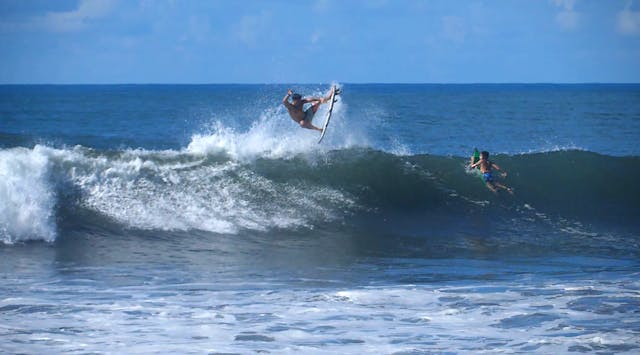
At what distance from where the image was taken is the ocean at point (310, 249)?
9.12 meters

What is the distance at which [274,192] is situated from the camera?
59.3 feet

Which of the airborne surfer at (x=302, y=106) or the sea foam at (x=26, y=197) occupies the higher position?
the airborne surfer at (x=302, y=106)

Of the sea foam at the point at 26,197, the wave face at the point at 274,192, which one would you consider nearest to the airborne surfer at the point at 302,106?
the wave face at the point at 274,192

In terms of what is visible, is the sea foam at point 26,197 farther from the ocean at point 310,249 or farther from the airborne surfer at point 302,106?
the airborne surfer at point 302,106

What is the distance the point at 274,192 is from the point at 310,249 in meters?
3.71

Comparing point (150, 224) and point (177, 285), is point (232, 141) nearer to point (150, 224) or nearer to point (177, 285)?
point (150, 224)

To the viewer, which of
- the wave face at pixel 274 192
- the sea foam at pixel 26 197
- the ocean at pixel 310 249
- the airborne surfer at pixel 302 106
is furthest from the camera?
the airborne surfer at pixel 302 106

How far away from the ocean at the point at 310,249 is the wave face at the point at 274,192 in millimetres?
53

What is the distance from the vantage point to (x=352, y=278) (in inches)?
475

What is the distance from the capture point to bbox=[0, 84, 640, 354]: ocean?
912 centimetres

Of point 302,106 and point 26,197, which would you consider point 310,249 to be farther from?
point 26,197

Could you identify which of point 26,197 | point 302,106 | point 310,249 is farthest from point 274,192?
point 26,197

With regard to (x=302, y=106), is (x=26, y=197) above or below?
below

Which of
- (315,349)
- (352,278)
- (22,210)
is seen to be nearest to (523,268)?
(352,278)
